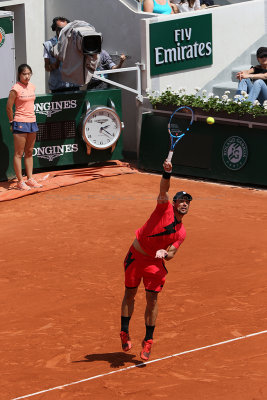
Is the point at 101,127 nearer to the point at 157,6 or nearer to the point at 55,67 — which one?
the point at 55,67

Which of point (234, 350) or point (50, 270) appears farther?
point (50, 270)

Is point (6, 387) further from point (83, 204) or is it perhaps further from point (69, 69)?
point (69, 69)

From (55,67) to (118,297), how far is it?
7663 millimetres

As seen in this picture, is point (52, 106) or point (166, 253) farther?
point (52, 106)

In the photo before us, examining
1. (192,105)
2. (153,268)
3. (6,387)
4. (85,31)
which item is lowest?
(6,387)

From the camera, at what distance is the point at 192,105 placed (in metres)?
16.8

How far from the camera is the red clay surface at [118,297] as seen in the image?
8352 millimetres

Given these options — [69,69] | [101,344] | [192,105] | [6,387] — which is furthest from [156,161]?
[6,387]

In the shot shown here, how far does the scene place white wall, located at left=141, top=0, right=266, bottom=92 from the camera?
1798 cm

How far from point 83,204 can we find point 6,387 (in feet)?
23.4

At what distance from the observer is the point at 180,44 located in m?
18.1

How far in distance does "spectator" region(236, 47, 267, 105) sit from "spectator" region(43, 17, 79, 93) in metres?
3.32

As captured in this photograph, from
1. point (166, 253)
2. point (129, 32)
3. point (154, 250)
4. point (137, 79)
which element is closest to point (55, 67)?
point (137, 79)

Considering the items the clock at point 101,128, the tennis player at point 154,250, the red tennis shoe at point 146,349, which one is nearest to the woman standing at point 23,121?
the clock at point 101,128
